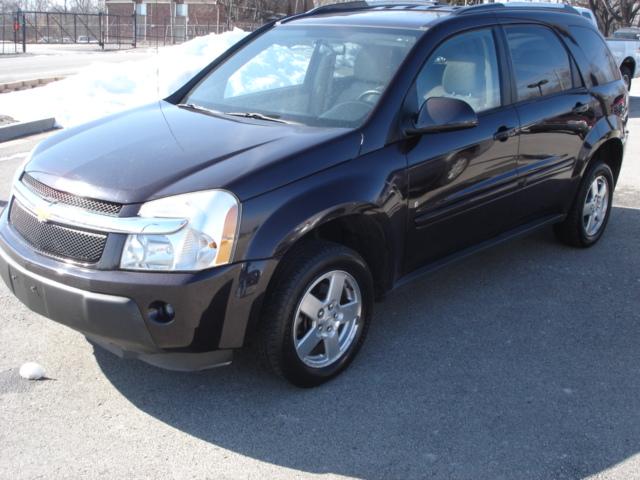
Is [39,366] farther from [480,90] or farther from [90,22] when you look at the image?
[90,22]

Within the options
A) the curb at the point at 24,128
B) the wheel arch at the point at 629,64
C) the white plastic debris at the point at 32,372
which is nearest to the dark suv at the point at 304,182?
the white plastic debris at the point at 32,372

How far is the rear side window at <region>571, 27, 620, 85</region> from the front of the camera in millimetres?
5535

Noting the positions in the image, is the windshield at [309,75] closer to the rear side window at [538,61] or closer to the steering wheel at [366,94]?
the steering wheel at [366,94]

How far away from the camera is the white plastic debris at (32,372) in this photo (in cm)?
364

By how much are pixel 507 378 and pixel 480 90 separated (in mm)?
1778

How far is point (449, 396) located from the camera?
11.9 ft

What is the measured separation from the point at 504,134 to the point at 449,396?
176 centimetres

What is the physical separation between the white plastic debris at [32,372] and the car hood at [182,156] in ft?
3.12

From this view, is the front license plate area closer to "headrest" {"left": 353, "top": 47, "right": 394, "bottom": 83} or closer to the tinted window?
"headrest" {"left": 353, "top": 47, "right": 394, "bottom": 83}

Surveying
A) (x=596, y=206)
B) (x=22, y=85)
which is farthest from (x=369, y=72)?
(x=22, y=85)

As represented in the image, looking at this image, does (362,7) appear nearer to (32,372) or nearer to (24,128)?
(32,372)

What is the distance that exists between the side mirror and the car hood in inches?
16.2

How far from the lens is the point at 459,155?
4203 millimetres

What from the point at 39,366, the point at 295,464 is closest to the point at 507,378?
the point at 295,464
